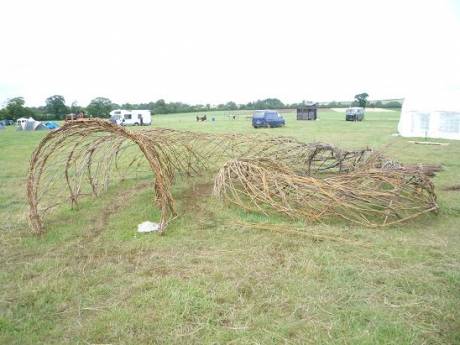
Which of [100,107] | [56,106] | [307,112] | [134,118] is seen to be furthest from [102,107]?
[307,112]

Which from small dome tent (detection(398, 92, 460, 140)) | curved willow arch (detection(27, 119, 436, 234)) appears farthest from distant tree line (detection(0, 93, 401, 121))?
curved willow arch (detection(27, 119, 436, 234))

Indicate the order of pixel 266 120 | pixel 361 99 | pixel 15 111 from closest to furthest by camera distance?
pixel 266 120
pixel 15 111
pixel 361 99

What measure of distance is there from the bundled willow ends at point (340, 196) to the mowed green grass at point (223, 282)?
239mm

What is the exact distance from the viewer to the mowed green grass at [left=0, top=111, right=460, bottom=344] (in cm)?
277

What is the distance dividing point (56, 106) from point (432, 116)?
1833 inches

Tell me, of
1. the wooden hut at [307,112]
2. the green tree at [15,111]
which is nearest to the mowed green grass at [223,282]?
the wooden hut at [307,112]

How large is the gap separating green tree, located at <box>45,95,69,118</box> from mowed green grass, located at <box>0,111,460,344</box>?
158ft

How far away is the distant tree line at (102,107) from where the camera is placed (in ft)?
149

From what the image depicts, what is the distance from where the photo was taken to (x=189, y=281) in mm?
3467

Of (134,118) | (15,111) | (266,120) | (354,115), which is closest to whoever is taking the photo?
(266,120)

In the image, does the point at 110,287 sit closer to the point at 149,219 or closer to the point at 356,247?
the point at 149,219

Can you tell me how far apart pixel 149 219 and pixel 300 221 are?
230cm

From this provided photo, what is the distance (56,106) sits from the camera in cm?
4800

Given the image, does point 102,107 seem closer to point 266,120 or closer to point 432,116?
point 266,120
